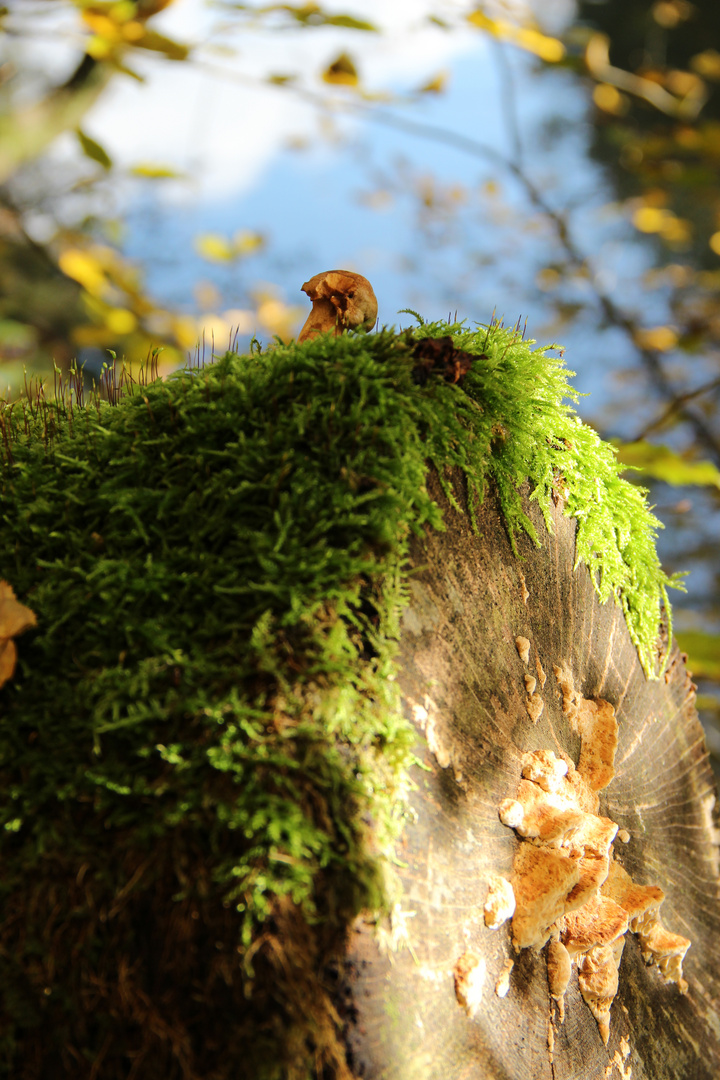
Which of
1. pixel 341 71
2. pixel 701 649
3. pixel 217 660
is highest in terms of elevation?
pixel 341 71

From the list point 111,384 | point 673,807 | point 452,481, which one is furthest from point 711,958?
point 111,384

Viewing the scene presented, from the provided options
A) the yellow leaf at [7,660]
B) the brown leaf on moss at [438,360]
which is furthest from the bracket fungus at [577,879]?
the yellow leaf at [7,660]

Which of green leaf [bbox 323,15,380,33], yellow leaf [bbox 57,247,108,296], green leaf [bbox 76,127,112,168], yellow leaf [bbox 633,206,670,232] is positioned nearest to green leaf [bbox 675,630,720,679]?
green leaf [bbox 323,15,380,33]

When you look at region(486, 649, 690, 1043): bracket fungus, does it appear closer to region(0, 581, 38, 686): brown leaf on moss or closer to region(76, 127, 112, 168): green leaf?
region(0, 581, 38, 686): brown leaf on moss

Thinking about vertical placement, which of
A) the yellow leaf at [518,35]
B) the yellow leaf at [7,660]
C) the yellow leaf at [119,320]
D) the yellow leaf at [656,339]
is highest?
the yellow leaf at [656,339]

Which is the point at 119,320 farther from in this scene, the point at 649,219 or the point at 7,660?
the point at 649,219

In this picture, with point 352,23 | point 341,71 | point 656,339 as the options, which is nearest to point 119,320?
point 341,71

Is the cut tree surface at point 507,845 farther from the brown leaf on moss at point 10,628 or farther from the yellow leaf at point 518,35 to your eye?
the yellow leaf at point 518,35

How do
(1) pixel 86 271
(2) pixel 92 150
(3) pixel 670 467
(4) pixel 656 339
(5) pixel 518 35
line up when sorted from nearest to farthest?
(2) pixel 92 150, (5) pixel 518 35, (3) pixel 670 467, (1) pixel 86 271, (4) pixel 656 339
